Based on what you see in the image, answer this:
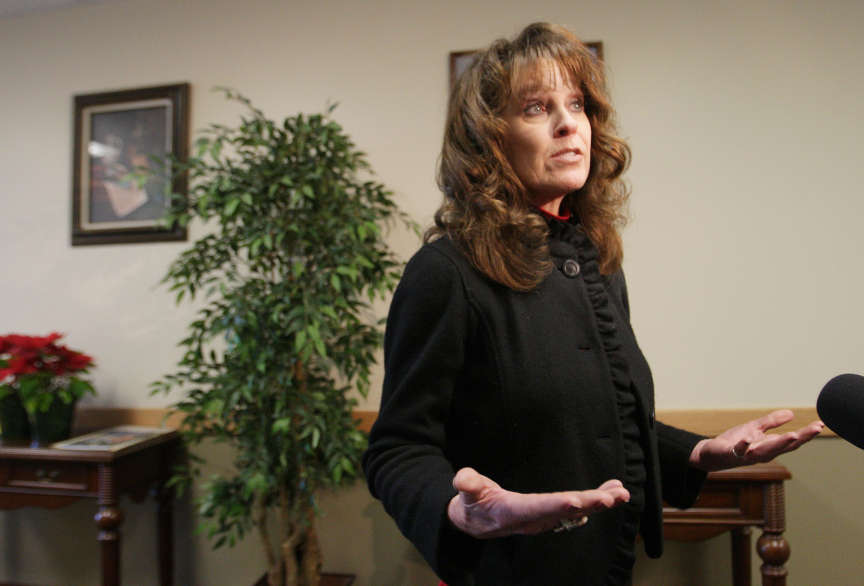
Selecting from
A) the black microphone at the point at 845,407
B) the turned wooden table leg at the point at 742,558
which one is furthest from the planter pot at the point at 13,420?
the turned wooden table leg at the point at 742,558

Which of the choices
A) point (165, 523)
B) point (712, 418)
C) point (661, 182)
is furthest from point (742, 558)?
point (165, 523)

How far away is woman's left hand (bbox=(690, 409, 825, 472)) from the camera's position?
72 cm

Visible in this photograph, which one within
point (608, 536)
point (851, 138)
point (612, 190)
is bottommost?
point (608, 536)

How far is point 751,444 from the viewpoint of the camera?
768 mm

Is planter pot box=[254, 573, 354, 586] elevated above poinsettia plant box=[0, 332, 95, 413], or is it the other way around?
poinsettia plant box=[0, 332, 95, 413]

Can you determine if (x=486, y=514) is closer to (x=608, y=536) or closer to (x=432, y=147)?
(x=608, y=536)

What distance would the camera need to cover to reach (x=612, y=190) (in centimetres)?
99

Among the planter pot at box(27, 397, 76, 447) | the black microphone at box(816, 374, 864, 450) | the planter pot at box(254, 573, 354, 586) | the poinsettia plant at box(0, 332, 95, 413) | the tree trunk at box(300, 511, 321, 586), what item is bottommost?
the planter pot at box(254, 573, 354, 586)

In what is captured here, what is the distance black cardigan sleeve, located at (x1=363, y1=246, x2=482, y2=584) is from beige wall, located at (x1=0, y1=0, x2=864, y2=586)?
1.56 metres

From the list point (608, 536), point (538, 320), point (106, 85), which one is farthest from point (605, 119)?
point (106, 85)

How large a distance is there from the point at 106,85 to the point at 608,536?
288 centimetres

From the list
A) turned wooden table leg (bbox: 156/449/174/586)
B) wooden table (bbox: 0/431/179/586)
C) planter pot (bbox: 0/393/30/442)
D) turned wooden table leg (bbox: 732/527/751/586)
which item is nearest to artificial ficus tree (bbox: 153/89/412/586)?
wooden table (bbox: 0/431/179/586)

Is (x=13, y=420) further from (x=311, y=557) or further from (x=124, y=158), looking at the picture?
(x=311, y=557)

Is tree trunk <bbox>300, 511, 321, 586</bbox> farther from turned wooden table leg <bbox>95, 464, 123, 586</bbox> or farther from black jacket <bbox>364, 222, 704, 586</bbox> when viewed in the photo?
black jacket <bbox>364, 222, 704, 586</bbox>
